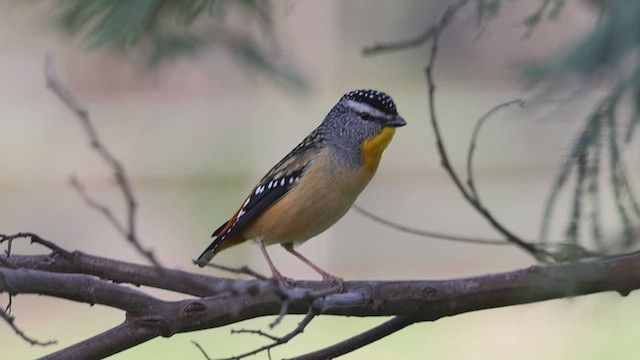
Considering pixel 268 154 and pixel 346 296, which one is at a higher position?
pixel 268 154

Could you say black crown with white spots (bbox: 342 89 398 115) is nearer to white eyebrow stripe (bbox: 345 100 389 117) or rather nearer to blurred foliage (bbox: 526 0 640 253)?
white eyebrow stripe (bbox: 345 100 389 117)

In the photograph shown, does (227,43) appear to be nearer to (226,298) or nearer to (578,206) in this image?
(226,298)

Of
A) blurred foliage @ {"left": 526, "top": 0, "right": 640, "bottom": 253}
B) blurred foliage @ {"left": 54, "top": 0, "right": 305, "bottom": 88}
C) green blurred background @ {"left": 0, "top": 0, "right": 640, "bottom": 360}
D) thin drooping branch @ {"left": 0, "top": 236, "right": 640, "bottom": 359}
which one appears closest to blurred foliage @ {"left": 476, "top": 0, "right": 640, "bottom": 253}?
blurred foliage @ {"left": 526, "top": 0, "right": 640, "bottom": 253}

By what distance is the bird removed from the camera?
3307 mm

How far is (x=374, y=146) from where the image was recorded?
335cm

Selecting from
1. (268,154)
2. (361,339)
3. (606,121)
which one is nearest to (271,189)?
(361,339)

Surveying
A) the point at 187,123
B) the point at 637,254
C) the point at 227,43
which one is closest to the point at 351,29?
the point at 187,123

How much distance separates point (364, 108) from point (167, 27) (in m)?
0.67

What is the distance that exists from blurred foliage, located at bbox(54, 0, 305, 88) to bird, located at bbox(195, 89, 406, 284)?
0.33 metres

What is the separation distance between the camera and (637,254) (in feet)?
8.54

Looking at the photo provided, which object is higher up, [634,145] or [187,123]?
[187,123]

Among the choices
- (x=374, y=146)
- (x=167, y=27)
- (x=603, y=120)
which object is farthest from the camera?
(x=374, y=146)

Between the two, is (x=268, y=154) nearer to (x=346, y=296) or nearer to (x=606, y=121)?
(x=346, y=296)

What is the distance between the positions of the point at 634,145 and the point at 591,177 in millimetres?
108
